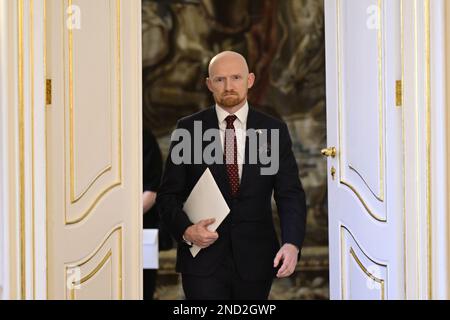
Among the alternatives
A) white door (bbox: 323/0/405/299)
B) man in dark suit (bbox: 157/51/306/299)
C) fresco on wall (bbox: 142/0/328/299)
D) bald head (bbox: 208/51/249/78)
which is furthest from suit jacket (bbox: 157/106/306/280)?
fresco on wall (bbox: 142/0/328/299)

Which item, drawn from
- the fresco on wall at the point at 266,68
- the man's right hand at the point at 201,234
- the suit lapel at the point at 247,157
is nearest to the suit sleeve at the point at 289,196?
the suit lapel at the point at 247,157

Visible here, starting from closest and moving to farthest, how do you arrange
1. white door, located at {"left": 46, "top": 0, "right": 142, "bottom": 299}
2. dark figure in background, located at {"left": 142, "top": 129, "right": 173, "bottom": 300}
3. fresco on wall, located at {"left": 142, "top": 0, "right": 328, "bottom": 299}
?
white door, located at {"left": 46, "top": 0, "right": 142, "bottom": 299}
dark figure in background, located at {"left": 142, "top": 129, "right": 173, "bottom": 300}
fresco on wall, located at {"left": 142, "top": 0, "right": 328, "bottom": 299}

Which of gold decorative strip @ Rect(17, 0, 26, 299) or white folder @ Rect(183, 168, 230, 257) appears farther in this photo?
white folder @ Rect(183, 168, 230, 257)

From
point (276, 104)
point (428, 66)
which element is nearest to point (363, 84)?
point (428, 66)

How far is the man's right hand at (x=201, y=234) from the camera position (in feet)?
11.3

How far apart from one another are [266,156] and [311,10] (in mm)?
1865

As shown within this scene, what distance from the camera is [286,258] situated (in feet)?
11.7

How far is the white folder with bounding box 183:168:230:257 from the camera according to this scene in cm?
347

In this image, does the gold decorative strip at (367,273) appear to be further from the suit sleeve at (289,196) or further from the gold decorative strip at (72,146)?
the gold decorative strip at (72,146)

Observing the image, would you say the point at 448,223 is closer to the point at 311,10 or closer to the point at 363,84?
the point at 363,84

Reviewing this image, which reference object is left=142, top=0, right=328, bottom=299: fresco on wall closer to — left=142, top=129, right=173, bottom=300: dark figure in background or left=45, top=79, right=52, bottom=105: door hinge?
left=142, top=129, right=173, bottom=300: dark figure in background

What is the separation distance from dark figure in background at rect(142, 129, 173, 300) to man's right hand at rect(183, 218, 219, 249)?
764 millimetres

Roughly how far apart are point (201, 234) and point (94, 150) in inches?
38.1

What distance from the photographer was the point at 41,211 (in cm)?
237
